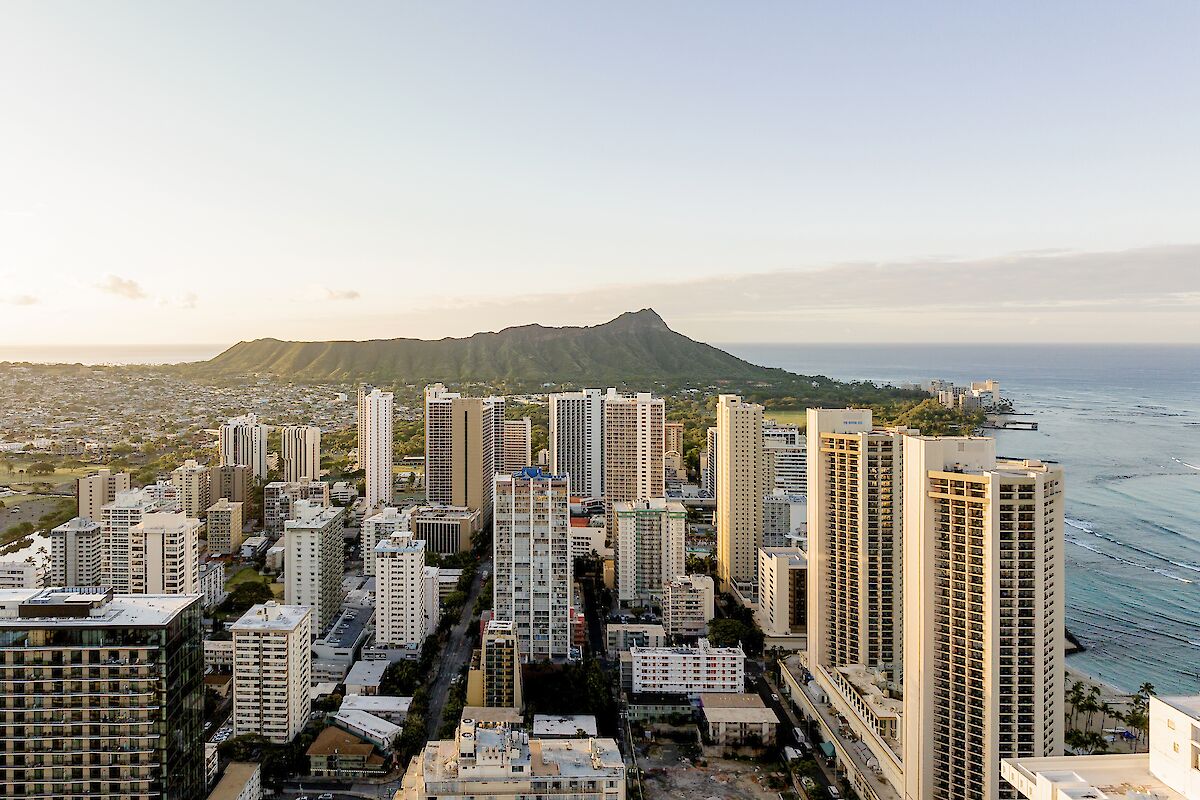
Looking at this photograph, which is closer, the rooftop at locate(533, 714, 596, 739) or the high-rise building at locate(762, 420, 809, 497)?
the rooftop at locate(533, 714, 596, 739)

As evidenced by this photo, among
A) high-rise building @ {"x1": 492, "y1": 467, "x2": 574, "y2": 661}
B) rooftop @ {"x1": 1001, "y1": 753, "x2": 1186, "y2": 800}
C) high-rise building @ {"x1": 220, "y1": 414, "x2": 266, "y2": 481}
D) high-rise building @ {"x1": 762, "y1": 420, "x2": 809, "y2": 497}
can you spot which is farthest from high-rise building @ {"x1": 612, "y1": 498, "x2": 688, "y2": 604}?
high-rise building @ {"x1": 220, "y1": 414, "x2": 266, "y2": 481}

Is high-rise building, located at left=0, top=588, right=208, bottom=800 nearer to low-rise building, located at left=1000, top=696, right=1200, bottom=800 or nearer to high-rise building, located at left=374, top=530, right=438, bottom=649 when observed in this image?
low-rise building, located at left=1000, top=696, right=1200, bottom=800

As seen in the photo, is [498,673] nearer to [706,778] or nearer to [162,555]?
[706,778]

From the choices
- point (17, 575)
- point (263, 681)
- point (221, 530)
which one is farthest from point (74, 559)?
point (263, 681)

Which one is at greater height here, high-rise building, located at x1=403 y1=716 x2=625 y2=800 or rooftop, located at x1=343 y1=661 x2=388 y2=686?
high-rise building, located at x1=403 y1=716 x2=625 y2=800

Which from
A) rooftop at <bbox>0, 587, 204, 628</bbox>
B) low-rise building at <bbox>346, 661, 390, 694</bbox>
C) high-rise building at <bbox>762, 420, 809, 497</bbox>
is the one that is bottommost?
low-rise building at <bbox>346, 661, 390, 694</bbox>

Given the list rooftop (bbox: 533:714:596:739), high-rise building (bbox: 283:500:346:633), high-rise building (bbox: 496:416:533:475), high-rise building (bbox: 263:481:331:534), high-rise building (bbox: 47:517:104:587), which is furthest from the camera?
high-rise building (bbox: 496:416:533:475)

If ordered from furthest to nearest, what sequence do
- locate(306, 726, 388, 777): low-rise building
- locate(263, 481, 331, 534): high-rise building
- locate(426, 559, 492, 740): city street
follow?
locate(263, 481, 331, 534): high-rise building
locate(426, 559, 492, 740): city street
locate(306, 726, 388, 777): low-rise building
